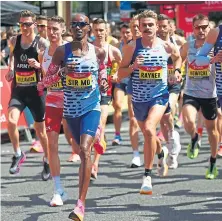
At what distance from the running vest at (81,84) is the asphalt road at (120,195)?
40.7 inches

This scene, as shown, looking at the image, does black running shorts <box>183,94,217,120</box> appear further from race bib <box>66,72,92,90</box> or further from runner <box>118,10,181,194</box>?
race bib <box>66,72,92,90</box>

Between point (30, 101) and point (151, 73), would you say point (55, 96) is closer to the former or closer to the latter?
point (151, 73)

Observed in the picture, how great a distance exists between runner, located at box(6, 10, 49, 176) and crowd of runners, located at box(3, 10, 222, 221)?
1 centimetres

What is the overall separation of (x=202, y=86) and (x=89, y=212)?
2550 millimetres

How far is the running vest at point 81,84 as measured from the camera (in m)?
7.68

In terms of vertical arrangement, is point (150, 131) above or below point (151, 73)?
below

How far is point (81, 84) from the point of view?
7695mm

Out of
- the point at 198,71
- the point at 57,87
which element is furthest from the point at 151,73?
the point at 198,71

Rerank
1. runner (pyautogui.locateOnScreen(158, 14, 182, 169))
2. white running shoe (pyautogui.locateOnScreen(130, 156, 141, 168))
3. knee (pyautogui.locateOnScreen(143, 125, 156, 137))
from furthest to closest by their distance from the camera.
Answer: white running shoe (pyautogui.locateOnScreen(130, 156, 141, 168)), runner (pyautogui.locateOnScreen(158, 14, 182, 169)), knee (pyautogui.locateOnScreen(143, 125, 156, 137))

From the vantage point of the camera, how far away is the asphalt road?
25.0ft

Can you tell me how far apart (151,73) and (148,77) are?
58 millimetres

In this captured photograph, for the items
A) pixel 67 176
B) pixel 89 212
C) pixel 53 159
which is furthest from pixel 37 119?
pixel 89 212

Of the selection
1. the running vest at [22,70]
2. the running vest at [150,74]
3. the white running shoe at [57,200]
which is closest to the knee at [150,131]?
the running vest at [150,74]

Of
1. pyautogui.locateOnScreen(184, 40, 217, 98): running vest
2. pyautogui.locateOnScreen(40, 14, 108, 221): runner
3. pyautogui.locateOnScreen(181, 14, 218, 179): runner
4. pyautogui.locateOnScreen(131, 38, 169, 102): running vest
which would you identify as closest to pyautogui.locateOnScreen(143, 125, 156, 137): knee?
pyautogui.locateOnScreen(131, 38, 169, 102): running vest
